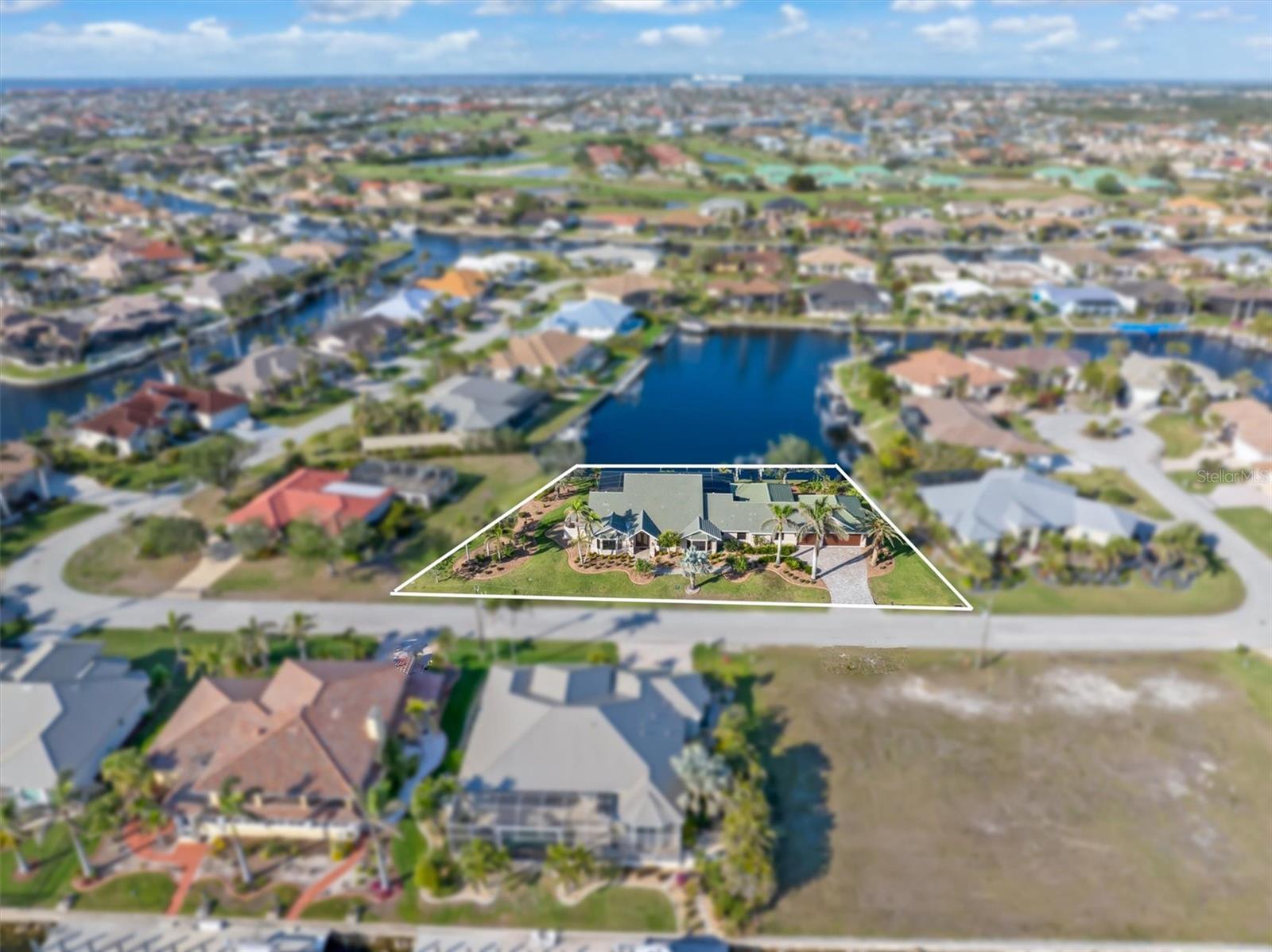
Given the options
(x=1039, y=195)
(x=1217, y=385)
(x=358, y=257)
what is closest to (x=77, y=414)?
(x=358, y=257)

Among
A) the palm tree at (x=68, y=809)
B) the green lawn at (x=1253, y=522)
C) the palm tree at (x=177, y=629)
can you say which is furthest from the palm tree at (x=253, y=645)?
the green lawn at (x=1253, y=522)

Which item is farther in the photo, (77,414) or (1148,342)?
(1148,342)

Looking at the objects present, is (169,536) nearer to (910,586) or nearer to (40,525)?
(40,525)

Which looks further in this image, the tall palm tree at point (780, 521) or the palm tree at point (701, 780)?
the palm tree at point (701, 780)

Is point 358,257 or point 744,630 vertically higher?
point 358,257

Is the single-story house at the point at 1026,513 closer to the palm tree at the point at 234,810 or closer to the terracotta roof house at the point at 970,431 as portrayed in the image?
the terracotta roof house at the point at 970,431

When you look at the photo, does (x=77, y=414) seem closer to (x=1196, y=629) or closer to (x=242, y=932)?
(x=242, y=932)
